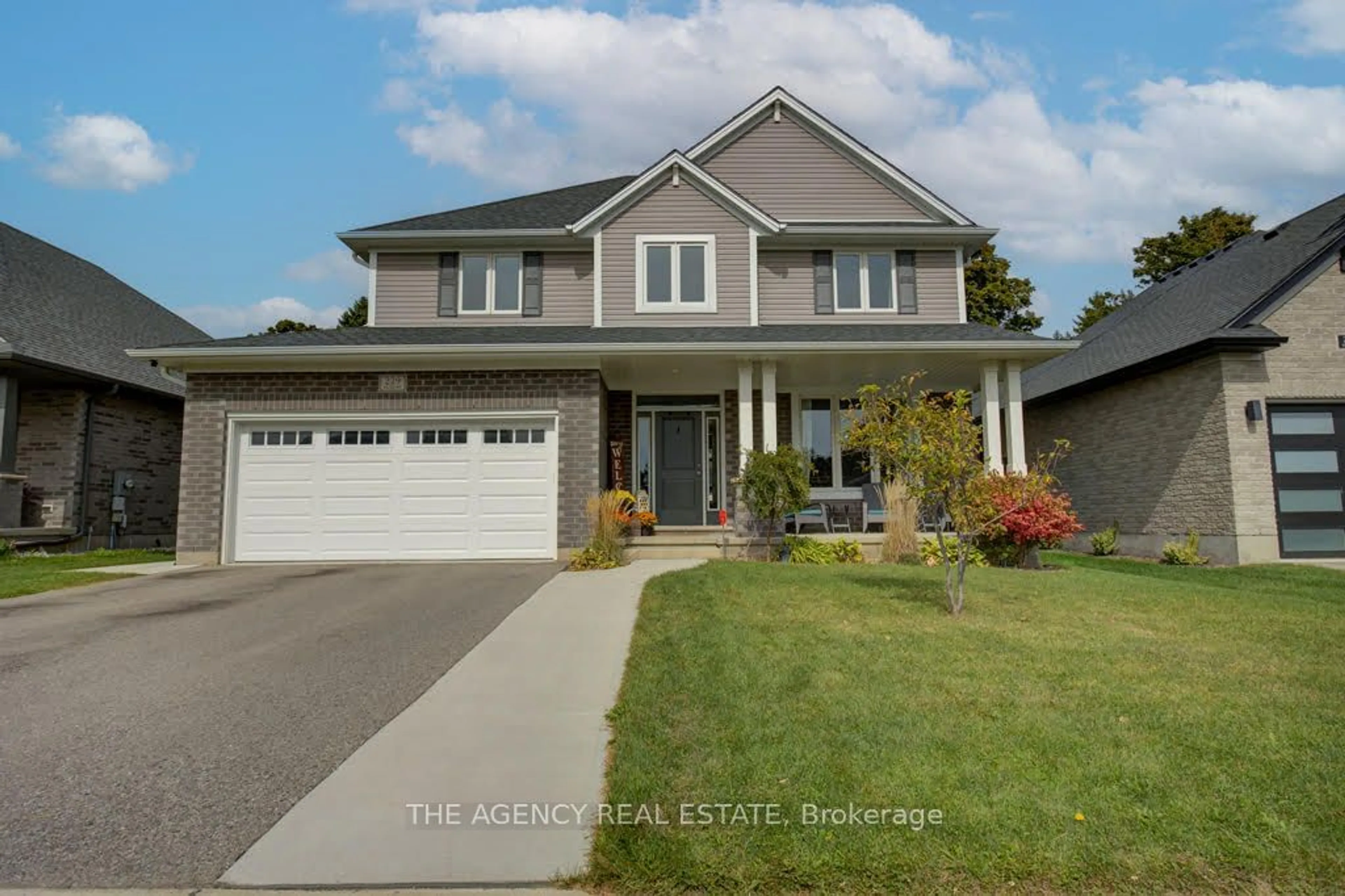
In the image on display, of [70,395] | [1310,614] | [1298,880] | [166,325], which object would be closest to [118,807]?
[1298,880]

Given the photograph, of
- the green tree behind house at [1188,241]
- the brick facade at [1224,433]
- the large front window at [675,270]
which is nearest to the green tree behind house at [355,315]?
the large front window at [675,270]

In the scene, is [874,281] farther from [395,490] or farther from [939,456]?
[395,490]

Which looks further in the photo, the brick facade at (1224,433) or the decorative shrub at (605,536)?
the brick facade at (1224,433)

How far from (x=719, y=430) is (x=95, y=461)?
12200 mm

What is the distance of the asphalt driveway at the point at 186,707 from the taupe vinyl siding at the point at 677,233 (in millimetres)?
6404

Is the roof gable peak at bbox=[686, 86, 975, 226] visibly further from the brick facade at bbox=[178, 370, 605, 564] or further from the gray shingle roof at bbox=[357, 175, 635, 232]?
the brick facade at bbox=[178, 370, 605, 564]

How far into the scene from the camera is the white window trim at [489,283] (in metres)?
14.0

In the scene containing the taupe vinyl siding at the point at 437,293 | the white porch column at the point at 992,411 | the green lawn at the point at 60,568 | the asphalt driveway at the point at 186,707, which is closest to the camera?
the asphalt driveway at the point at 186,707

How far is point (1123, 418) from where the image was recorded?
14.7 metres

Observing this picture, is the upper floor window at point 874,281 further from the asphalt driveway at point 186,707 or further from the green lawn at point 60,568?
the green lawn at point 60,568

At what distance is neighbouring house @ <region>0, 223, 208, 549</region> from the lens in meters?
13.7

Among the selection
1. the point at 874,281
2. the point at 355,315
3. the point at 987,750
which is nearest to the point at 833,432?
the point at 874,281

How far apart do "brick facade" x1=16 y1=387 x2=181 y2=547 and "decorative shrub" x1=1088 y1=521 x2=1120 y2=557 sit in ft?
64.0

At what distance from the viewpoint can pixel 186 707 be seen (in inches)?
169
